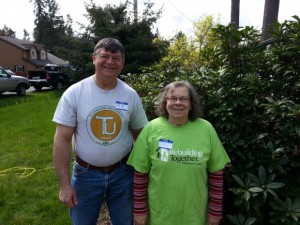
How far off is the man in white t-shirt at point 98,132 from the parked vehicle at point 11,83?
16242 mm

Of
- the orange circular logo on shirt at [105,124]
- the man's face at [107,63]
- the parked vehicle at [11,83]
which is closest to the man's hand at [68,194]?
the orange circular logo on shirt at [105,124]

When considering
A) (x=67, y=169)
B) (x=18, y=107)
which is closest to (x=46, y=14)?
(x=18, y=107)

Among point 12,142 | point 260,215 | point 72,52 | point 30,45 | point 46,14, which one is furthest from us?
point 46,14

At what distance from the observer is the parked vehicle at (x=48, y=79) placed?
872 inches

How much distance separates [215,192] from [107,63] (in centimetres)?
119

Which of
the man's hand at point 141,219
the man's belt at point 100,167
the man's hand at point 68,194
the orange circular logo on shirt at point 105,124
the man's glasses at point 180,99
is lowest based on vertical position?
the man's hand at point 141,219

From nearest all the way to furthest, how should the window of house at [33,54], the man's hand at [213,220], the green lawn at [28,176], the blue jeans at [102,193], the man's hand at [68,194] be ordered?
the man's hand at [213,220] → the man's hand at [68,194] → the blue jeans at [102,193] → the green lawn at [28,176] → the window of house at [33,54]

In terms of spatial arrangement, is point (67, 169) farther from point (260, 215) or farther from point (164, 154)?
point (260, 215)

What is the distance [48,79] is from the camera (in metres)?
22.3

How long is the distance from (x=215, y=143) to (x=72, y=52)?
1664 centimetres

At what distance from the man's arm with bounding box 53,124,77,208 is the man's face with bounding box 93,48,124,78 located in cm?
48

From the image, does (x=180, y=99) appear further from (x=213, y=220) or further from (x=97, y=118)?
(x=213, y=220)

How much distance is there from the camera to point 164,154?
219 centimetres

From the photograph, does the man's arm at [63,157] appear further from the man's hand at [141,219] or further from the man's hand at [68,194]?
the man's hand at [141,219]
